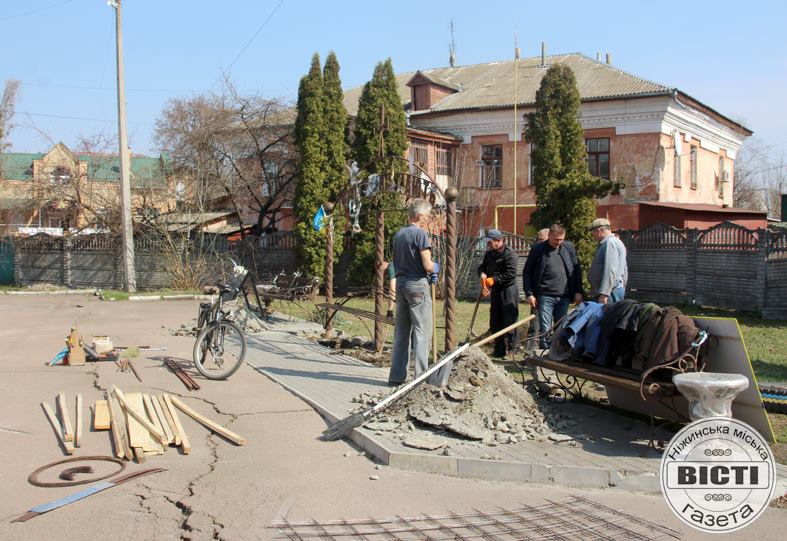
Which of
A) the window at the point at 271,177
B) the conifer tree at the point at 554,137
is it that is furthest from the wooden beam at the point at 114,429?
the window at the point at 271,177

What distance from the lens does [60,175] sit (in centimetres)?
2869

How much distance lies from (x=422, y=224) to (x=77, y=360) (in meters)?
5.26

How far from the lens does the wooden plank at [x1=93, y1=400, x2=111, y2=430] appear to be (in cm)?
691

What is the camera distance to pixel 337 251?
25031mm

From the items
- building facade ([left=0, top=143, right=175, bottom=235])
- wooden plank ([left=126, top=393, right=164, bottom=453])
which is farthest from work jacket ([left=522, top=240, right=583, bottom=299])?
building facade ([left=0, top=143, right=175, bottom=235])

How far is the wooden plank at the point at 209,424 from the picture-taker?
6660 mm

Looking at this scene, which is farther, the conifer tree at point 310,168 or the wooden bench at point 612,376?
the conifer tree at point 310,168

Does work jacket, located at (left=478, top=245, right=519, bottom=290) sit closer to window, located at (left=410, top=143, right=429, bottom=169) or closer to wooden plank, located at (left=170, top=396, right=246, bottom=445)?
wooden plank, located at (left=170, top=396, right=246, bottom=445)

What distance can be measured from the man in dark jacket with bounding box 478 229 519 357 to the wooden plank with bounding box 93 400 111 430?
5.29 metres

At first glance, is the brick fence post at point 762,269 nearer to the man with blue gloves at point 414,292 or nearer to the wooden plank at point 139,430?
the man with blue gloves at point 414,292

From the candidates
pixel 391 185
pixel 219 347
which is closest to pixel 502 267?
pixel 391 185

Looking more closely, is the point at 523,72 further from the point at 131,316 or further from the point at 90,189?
the point at 131,316

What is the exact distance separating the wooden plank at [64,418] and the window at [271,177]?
2155 centimetres

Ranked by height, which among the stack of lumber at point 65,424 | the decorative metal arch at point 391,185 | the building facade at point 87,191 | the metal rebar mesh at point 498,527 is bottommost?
the metal rebar mesh at point 498,527
